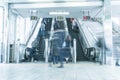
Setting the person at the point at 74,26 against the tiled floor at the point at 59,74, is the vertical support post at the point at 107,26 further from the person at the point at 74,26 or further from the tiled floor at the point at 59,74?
the person at the point at 74,26

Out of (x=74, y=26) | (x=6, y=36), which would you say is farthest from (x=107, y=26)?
(x=74, y=26)

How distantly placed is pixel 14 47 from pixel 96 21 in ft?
28.6

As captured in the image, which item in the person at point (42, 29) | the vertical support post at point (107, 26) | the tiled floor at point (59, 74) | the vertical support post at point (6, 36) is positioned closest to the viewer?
the tiled floor at point (59, 74)

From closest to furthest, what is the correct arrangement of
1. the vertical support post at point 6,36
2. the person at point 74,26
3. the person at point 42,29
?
the vertical support post at point 6,36 → the person at point 42,29 → the person at point 74,26

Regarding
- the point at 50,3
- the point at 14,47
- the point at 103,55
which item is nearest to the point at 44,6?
the point at 50,3

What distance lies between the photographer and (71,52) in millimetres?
12812

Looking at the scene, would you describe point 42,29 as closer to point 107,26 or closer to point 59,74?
point 107,26

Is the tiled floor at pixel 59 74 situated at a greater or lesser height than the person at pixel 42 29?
lesser

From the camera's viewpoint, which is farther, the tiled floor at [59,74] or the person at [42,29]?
the person at [42,29]

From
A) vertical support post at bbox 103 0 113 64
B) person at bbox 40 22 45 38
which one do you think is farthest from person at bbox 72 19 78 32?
vertical support post at bbox 103 0 113 64

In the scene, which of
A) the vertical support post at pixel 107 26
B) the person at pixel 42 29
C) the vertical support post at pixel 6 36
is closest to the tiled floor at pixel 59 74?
the vertical support post at pixel 107 26

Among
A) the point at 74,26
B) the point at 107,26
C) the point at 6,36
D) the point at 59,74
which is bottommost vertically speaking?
the point at 59,74

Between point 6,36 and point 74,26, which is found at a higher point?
point 74,26

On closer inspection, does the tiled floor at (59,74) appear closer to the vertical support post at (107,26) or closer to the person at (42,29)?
the vertical support post at (107,26)
